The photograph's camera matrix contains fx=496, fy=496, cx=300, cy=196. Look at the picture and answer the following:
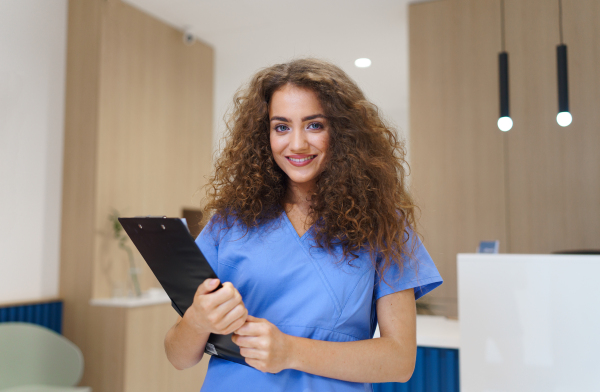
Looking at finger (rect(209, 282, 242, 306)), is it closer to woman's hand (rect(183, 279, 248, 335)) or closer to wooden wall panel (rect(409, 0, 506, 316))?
woman's hand (rect(183, 279, 248, 335))

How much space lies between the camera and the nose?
95cm

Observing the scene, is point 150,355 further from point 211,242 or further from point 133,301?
point 211,242

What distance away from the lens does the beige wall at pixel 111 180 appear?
3.25 meters

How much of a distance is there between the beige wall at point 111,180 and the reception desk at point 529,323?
7.47 feet

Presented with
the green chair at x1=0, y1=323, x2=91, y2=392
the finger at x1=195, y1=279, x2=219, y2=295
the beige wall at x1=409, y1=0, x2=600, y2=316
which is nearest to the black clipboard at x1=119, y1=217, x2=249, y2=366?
the finger at x1=195, y1=279, x2=219, y2=295

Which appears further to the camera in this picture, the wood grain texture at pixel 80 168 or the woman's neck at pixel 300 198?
the wood grain texture at pixel 80 168

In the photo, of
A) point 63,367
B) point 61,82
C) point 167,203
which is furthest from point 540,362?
point 61,82

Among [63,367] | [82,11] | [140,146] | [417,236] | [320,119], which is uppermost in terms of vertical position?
[82,11]

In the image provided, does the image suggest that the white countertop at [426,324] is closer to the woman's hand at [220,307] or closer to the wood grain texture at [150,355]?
the wood grain texture at [150,355]

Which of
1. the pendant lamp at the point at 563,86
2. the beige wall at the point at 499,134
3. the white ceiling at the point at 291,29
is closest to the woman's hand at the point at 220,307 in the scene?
the pendant lamp at the point at 563,86

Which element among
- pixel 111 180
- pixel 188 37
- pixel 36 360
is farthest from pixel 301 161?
pixel 188 37

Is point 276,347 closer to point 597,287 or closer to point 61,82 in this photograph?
point 597,287

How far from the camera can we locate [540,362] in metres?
1.62

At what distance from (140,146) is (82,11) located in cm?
101
